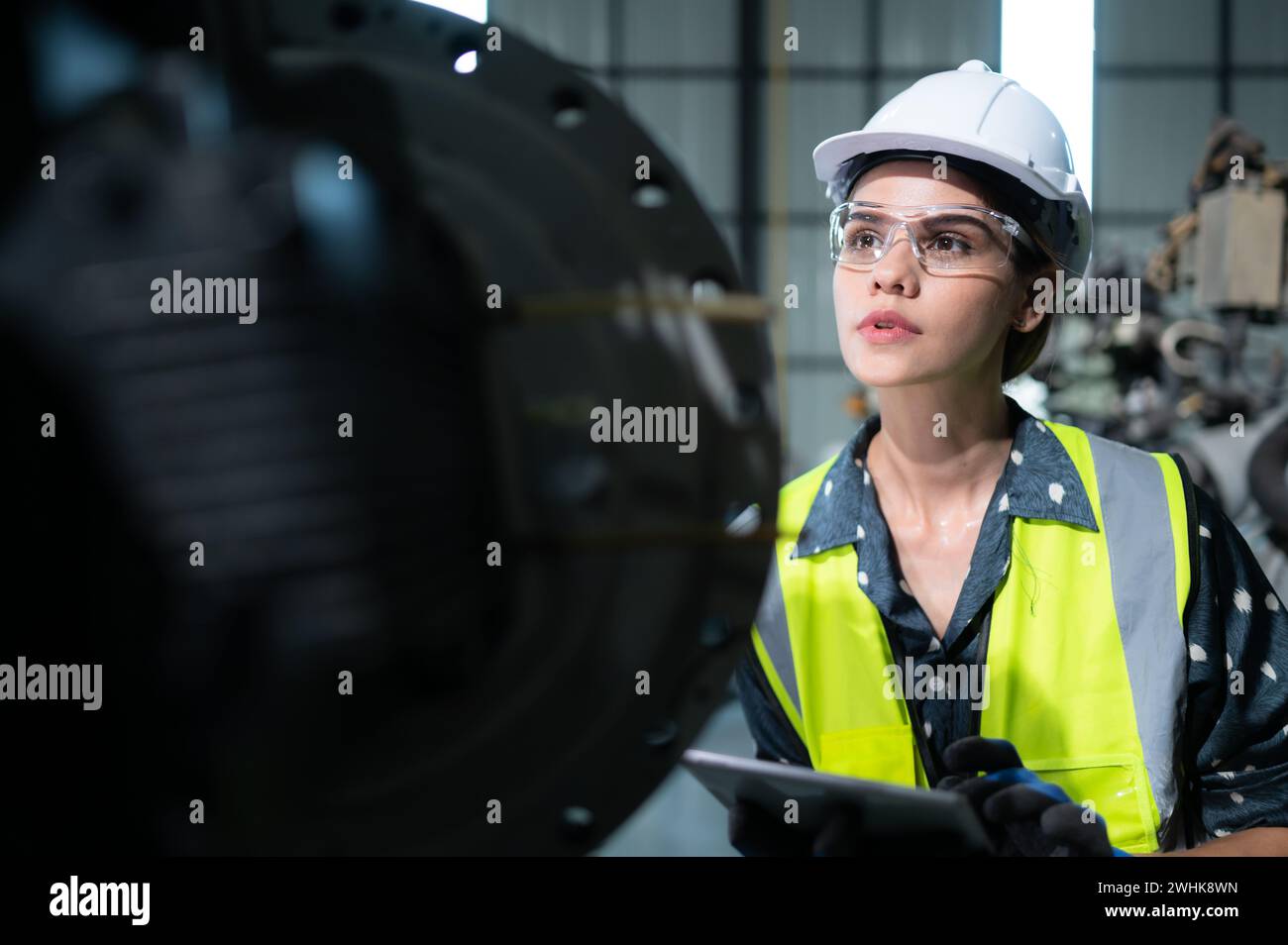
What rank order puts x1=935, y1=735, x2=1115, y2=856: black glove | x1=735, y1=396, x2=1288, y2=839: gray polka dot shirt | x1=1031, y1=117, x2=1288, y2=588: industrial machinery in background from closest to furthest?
x1=935, y1=735, x2=1115, y2=856: black glove < x1=735, y1=396, x2=1288, y2=839: gray polka dot shirt < x1=1031, y1=117, x2=1288, y2=588: industrial machinery in background

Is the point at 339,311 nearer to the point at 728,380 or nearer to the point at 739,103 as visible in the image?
the point at 728,380

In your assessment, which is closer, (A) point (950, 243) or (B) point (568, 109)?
(B) point (568, 109)

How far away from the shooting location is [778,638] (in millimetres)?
956

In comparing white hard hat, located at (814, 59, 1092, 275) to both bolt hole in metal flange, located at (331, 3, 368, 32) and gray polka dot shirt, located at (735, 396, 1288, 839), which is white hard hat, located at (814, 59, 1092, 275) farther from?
bolt hole in metal flange, located at (331, 3, 368, 32)

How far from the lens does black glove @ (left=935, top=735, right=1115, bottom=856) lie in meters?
0.76

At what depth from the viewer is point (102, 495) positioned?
58 cm

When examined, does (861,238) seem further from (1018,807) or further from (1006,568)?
(1018,807)

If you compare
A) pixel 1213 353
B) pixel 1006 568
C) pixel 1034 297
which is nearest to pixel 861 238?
pixel 1034 297

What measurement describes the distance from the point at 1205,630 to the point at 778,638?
1.02 ft

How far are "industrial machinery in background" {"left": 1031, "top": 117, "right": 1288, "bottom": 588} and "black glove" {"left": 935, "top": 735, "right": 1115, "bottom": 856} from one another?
1.66 metres

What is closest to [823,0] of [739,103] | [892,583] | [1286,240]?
[739,103]


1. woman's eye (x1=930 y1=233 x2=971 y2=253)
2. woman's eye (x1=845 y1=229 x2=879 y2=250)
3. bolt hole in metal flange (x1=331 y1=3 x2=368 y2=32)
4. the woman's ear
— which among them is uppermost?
bolt hole in metal flange (x1=331 y1=3 x2=368 y2=32)

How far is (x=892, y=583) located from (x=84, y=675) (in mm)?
560

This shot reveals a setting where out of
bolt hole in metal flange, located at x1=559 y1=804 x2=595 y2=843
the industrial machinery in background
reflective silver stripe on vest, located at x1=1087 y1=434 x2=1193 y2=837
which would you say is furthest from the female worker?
the industrial machinery in background
